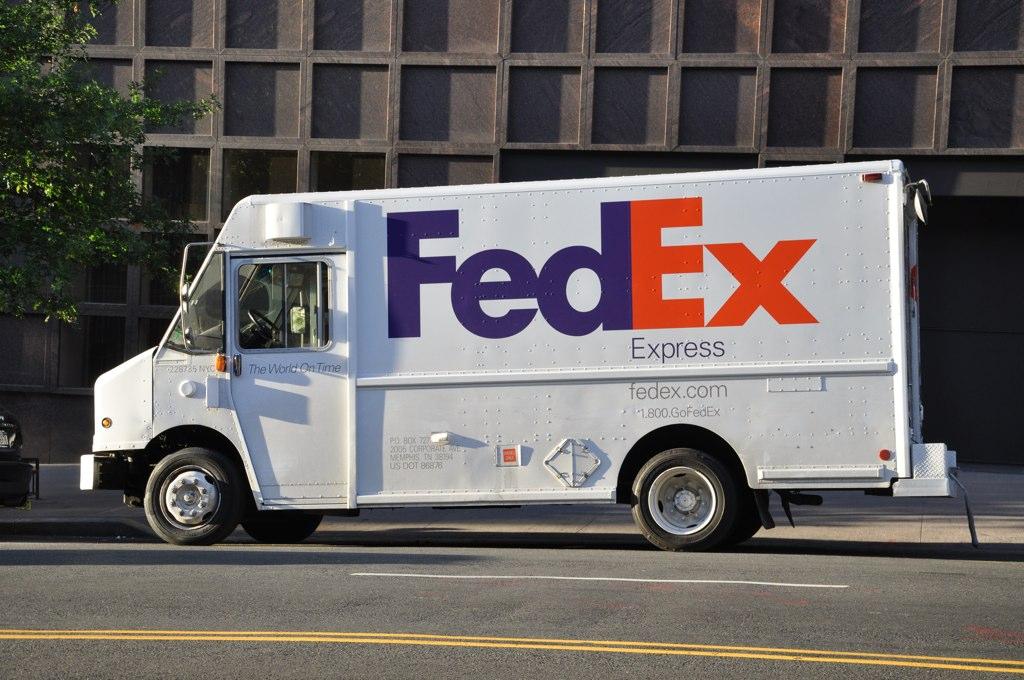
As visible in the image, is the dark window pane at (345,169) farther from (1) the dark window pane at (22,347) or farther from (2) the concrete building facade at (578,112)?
Answer: (1) the dark window pane at (22,347)

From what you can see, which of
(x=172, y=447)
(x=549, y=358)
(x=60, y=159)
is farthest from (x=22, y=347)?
(x=549, y=358)

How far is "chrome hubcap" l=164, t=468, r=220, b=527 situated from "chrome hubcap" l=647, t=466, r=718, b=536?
381 centimetres

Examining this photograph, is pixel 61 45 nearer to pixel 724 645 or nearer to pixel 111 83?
pixel 111 83

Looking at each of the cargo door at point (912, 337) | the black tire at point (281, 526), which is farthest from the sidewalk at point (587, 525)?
the cargo door at point (912, 337)

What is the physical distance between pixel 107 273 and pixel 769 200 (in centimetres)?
1235

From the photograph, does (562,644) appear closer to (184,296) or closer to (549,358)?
(549,358)

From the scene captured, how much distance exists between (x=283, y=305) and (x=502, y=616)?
4.82m

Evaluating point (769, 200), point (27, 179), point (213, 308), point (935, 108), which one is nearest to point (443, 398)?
point (213, 308)

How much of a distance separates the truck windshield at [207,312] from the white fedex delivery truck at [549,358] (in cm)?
2

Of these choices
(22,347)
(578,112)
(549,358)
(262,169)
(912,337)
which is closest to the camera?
(912,337)

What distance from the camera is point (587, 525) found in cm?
1385

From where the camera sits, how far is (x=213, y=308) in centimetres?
1180

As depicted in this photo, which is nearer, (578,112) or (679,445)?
(679,445)

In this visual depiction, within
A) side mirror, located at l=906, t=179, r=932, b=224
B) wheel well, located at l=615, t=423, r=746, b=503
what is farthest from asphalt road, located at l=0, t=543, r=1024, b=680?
side mirror, located at l=906, t=179, r=932, b=224
